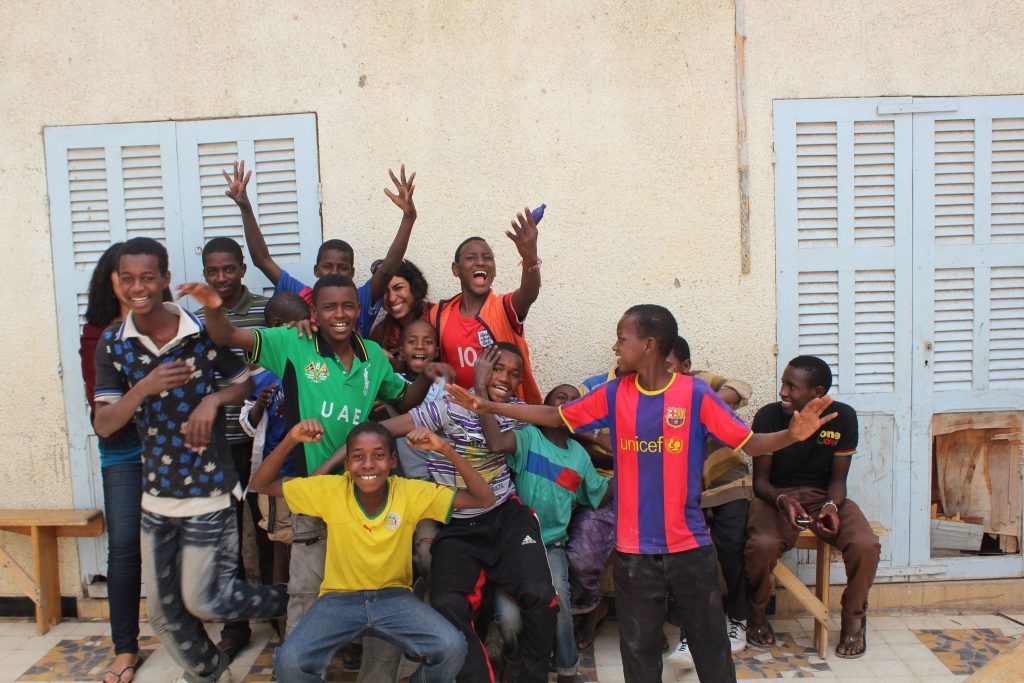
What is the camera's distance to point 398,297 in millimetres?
3934

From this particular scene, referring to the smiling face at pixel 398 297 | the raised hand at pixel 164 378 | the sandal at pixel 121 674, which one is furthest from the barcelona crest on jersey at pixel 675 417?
the sandal at pixel 121 674

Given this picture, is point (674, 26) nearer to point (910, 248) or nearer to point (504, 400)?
point (910, 248)

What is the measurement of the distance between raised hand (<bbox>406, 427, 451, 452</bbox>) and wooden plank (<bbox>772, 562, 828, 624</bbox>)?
1.72m

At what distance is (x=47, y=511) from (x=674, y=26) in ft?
13.1

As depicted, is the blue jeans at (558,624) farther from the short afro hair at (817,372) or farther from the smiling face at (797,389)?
the short afro hair at (817,372)

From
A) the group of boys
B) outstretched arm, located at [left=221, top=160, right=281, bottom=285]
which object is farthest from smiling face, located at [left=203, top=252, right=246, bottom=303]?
outstretched arm, located at [left=221, top=160, right=281, bottom=285]

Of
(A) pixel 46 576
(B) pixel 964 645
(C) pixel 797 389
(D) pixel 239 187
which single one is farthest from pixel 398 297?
(B) pixel 964 645

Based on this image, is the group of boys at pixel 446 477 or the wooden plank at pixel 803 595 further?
the wooden plank at pixel 803 595

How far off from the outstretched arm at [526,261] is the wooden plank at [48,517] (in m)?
2.39

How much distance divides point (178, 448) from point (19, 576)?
163cm

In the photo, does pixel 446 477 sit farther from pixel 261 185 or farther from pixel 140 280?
pixel 261 185

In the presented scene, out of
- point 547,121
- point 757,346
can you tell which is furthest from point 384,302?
point 757,346

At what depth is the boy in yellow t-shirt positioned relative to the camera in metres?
3.02

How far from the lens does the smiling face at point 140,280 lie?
10.1ft
